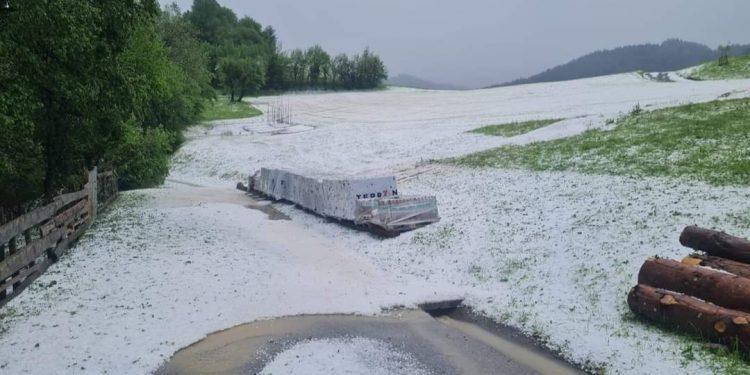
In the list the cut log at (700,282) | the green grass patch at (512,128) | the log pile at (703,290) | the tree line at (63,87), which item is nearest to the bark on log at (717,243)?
the log pile at (703,290)

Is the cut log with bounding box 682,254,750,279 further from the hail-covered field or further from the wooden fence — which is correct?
the wooden fence

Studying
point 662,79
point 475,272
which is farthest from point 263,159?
point 662,79

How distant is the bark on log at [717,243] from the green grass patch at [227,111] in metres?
55.5

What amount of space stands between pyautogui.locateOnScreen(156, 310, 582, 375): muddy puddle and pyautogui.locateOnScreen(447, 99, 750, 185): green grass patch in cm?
1007

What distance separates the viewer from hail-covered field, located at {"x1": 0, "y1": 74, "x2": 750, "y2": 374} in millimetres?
10133

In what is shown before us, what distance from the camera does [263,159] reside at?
4309 cm

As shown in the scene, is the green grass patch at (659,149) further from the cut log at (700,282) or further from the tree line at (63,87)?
the tree line at (63,87)

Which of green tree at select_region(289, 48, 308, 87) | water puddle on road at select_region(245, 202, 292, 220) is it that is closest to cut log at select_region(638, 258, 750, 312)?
water puddle on road at select_region(245, 202, 292, 220)

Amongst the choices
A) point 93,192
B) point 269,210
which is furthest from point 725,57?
point 93,192

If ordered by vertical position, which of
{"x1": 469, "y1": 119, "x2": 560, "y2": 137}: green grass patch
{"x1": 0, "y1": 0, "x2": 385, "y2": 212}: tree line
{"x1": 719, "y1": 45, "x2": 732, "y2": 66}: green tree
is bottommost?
{"x1": 469, "y1": 119, "x2": 560, "y2": 137}: green grass patch

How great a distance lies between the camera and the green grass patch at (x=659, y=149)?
1873cm

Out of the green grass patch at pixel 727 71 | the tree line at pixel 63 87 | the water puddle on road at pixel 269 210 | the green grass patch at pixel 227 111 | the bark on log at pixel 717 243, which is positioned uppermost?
the green grass patch at pixel 727 71

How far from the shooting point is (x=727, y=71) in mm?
55281

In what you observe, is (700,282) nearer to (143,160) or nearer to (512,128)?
(143,160)
